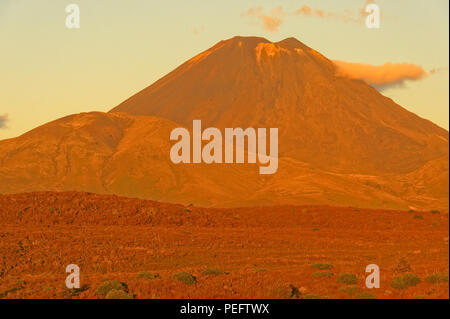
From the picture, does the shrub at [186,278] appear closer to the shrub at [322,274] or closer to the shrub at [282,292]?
the shrub at [282,292]

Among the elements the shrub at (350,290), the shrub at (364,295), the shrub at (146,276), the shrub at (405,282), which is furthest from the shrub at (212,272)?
the shrub at (405,282)

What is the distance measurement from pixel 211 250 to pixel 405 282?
14.2 metres

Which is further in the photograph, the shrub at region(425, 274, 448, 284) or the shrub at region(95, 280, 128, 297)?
the shrub at region(425, 274, 448, 284)

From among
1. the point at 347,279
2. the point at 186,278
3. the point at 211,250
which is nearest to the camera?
the point at 186,278

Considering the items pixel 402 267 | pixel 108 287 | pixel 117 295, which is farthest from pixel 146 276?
pixel 402 267

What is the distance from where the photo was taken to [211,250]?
35.8m

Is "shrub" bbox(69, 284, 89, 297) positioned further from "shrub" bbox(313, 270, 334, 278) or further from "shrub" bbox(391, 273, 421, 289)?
"shrub" bbox(391, 273, 421, 289)

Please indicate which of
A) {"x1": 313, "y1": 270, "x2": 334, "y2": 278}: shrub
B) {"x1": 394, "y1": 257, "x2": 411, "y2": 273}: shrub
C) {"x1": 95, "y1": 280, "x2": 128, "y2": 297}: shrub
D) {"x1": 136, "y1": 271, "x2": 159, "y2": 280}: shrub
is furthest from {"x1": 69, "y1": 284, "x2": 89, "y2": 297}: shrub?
{"x1": 394, "y1": 257, "x2": 411, "y2": 273}: shrub

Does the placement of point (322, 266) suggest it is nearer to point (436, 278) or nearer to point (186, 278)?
point (436, 278)

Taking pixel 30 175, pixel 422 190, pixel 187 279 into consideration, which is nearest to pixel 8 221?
pixel 187 279

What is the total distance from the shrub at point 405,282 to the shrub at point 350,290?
1.79 meters

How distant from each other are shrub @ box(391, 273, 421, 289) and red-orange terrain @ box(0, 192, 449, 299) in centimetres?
5

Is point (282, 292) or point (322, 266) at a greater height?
point (322, 266)

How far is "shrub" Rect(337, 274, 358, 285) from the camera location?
25.2 meters
